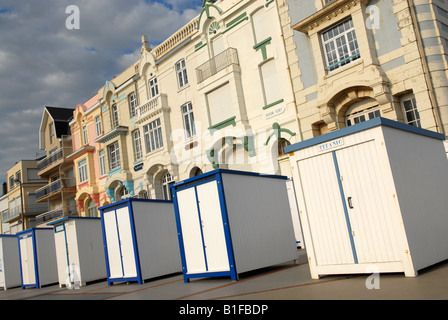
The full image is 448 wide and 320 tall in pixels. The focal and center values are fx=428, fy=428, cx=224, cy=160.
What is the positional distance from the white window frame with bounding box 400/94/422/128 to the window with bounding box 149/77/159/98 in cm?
1627

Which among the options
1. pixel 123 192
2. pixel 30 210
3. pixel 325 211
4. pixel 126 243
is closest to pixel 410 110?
pixel 325 211

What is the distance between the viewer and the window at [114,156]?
30.7 m

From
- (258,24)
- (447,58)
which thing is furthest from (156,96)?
(447,58)

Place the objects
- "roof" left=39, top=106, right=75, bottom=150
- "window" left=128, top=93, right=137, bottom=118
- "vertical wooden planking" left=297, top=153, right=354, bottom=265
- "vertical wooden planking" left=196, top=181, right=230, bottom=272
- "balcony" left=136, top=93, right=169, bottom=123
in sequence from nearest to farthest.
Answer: "vertical wooden planking" left=297, top=153, right=354, bottom=265 → "vertical wooden planking" left=196, top=181, right=230, bottom=272 → "balcony" left=136, top=93, right=169, bottom=123 → "window" left=128, top=93, right=137, bottom=118 → "roof" left=39, top=106, right=75, bottom=150

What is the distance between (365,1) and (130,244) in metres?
12.2

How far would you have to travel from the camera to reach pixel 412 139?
843 centimetres

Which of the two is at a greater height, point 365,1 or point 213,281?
point 365,1

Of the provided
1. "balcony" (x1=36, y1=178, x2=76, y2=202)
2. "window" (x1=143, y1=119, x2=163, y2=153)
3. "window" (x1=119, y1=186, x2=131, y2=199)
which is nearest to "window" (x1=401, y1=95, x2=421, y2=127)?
"window" (x1=143, y1=119, x2=163, y2=153)

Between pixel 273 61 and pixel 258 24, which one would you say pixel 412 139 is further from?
pixel 258 24

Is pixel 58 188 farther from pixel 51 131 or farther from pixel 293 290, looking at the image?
pixel 293 290

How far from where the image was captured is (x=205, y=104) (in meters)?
23.2

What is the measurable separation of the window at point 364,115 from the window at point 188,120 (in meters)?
9.96

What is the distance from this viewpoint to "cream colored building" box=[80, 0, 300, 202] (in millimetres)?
20125

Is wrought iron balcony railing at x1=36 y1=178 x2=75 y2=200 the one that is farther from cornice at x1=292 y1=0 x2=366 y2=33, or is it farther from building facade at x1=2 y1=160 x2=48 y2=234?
cornice at x1=292 y1=0 x2=366 y2=33
